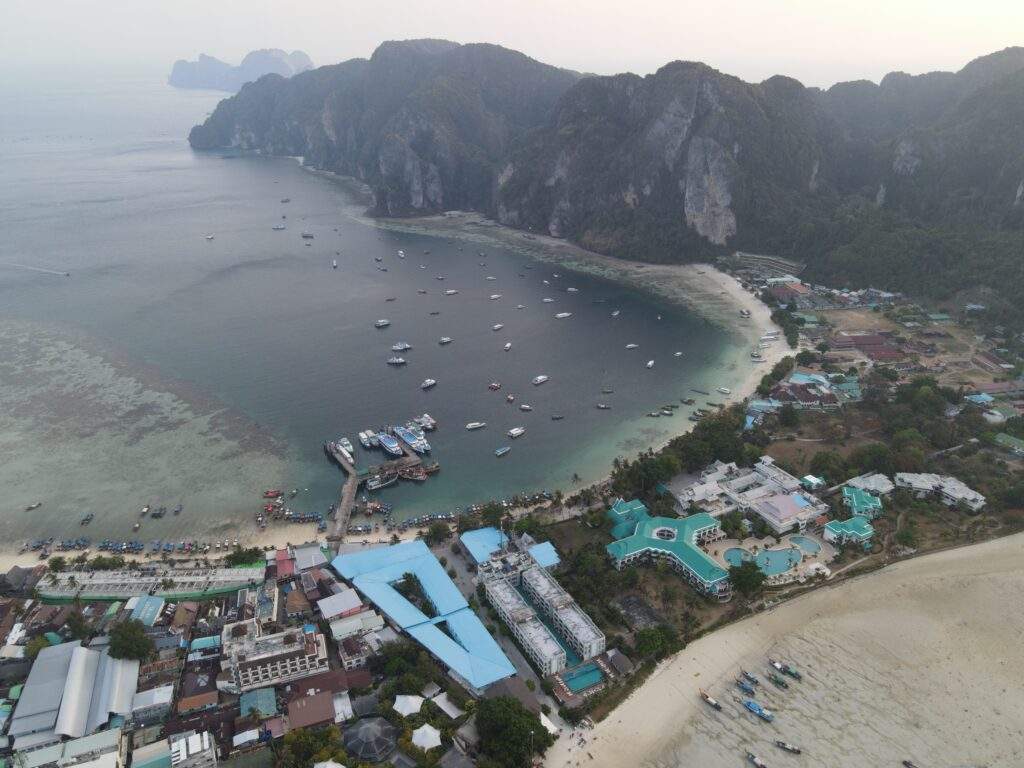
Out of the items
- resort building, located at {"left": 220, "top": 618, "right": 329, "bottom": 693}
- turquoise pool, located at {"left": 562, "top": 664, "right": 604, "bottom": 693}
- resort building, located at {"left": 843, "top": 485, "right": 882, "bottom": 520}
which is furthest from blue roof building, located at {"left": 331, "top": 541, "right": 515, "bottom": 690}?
resort building, located at {"left": 843, "top": 485, "right": 882, "bottom": 520}

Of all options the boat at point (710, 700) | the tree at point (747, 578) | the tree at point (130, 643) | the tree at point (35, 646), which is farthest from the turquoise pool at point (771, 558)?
the tree at point (35, 646)

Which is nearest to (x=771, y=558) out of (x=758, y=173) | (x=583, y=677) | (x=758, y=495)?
(x=758, y=495)

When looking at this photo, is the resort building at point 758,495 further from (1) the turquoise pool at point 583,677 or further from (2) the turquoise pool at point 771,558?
(1) the turquoise pool at point 583,677

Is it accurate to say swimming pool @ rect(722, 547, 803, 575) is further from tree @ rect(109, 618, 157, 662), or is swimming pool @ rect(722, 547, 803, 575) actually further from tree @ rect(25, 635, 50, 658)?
tree @ rect(25, 635, 50, 658)

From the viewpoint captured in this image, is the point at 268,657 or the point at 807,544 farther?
the point at 807,544

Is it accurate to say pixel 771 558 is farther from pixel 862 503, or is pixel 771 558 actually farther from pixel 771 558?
pixel 862 503

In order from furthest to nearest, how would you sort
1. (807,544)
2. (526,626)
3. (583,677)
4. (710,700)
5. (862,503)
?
1. (862,503)
2. (807,544)
3. (526,626)
4. (583,677)
5. (710,700)
